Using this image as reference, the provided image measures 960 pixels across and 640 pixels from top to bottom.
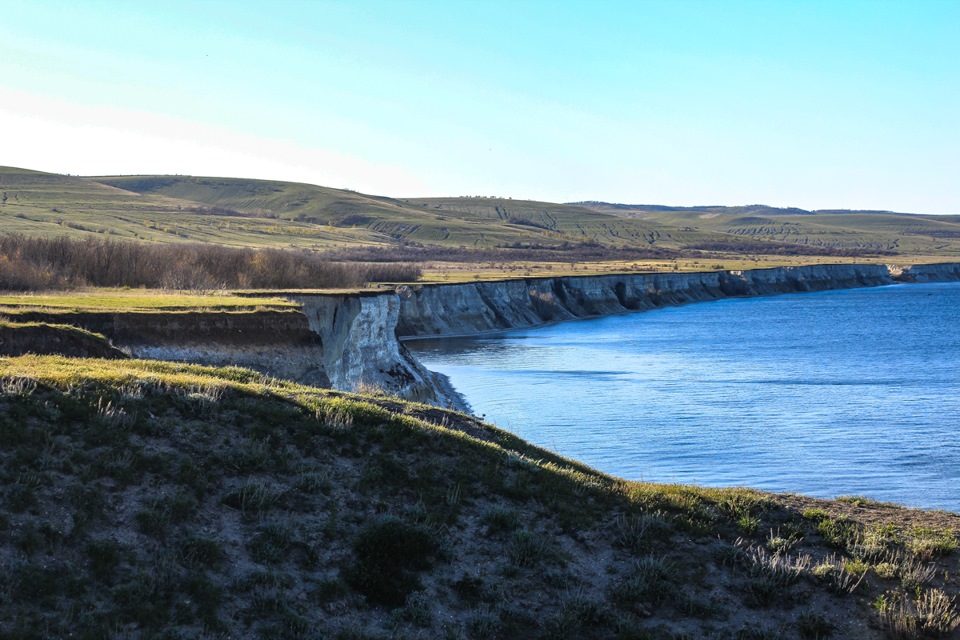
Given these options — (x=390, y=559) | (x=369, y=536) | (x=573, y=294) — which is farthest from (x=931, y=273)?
(x=390, y=559)

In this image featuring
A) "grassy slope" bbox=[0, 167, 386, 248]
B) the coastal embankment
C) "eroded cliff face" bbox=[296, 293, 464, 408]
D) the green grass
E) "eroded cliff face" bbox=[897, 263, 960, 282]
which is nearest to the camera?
the coastal embankment

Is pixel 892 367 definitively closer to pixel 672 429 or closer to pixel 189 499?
pixel 672 429

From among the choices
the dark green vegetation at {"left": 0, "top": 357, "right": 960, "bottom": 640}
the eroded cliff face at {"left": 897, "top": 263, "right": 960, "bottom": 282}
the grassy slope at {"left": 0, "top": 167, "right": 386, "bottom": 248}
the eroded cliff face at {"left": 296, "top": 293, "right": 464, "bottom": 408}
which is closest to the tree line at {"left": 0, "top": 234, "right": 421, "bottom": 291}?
the eroded cliff face at {"left": 296, "top": 293, "right": 464, "bottom": 408}

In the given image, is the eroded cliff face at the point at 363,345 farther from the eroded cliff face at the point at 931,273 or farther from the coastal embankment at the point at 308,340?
the eroded cliff face at the point at 931,273

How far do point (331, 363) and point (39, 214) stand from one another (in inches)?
4925

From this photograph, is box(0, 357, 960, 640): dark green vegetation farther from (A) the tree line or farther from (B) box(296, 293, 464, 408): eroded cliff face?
(A) the tree line

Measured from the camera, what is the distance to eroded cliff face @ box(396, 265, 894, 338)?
7894 cm

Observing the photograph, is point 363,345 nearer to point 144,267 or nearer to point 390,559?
point 144,267

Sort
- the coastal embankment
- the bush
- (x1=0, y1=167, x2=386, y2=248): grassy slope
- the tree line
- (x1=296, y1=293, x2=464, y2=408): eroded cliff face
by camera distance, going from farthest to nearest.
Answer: (x1=0, y1=167, x2=386, y2=248): grassy slope, the tree line, (x1=296, y1=293, x2=464, y2=408): eroded cliff face, the coastal embankment, the bush

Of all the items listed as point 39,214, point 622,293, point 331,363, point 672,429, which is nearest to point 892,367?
point 672,429

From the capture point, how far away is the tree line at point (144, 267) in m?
43.0

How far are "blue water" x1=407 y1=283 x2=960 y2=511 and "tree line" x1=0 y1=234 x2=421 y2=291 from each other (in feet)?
34.7

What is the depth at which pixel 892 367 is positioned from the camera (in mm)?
55344

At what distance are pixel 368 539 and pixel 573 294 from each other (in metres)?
94.0
